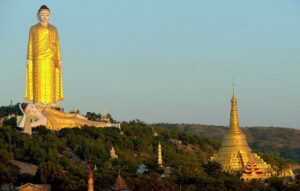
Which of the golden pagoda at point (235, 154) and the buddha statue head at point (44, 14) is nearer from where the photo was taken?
Answer: the golden pagoda at point (235, 154)

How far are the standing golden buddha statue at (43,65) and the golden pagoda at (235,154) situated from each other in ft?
41.0

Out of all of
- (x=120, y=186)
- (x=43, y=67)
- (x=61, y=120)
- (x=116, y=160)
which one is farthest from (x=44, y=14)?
(x=120, y=186)

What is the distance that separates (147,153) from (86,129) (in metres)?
4.48

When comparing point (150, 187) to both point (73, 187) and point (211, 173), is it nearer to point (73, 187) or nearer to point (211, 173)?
point (73, 187)

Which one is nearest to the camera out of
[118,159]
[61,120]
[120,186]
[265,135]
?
[120,186]

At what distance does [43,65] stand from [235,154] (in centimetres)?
1550

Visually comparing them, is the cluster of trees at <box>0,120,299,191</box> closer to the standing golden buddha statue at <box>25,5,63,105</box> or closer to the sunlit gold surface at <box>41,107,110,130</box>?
the sunlit gold surface at <box>41,107,110,130</box>

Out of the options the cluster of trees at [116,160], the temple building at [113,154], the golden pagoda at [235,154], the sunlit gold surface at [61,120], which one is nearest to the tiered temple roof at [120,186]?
the cluster of trees at [116,160]

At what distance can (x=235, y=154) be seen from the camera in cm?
7131

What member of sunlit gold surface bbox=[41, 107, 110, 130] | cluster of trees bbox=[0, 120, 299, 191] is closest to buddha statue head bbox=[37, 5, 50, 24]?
sunlit gold surface bbox=[41, 107, 110, 130]

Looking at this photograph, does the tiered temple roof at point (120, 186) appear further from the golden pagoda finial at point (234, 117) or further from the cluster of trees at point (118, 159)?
the golden pagoda finial at point (234, 117)

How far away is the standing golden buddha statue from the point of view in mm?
79375

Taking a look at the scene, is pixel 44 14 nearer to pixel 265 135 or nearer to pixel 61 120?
pixel 61 120

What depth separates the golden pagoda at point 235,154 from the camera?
6962 cm
